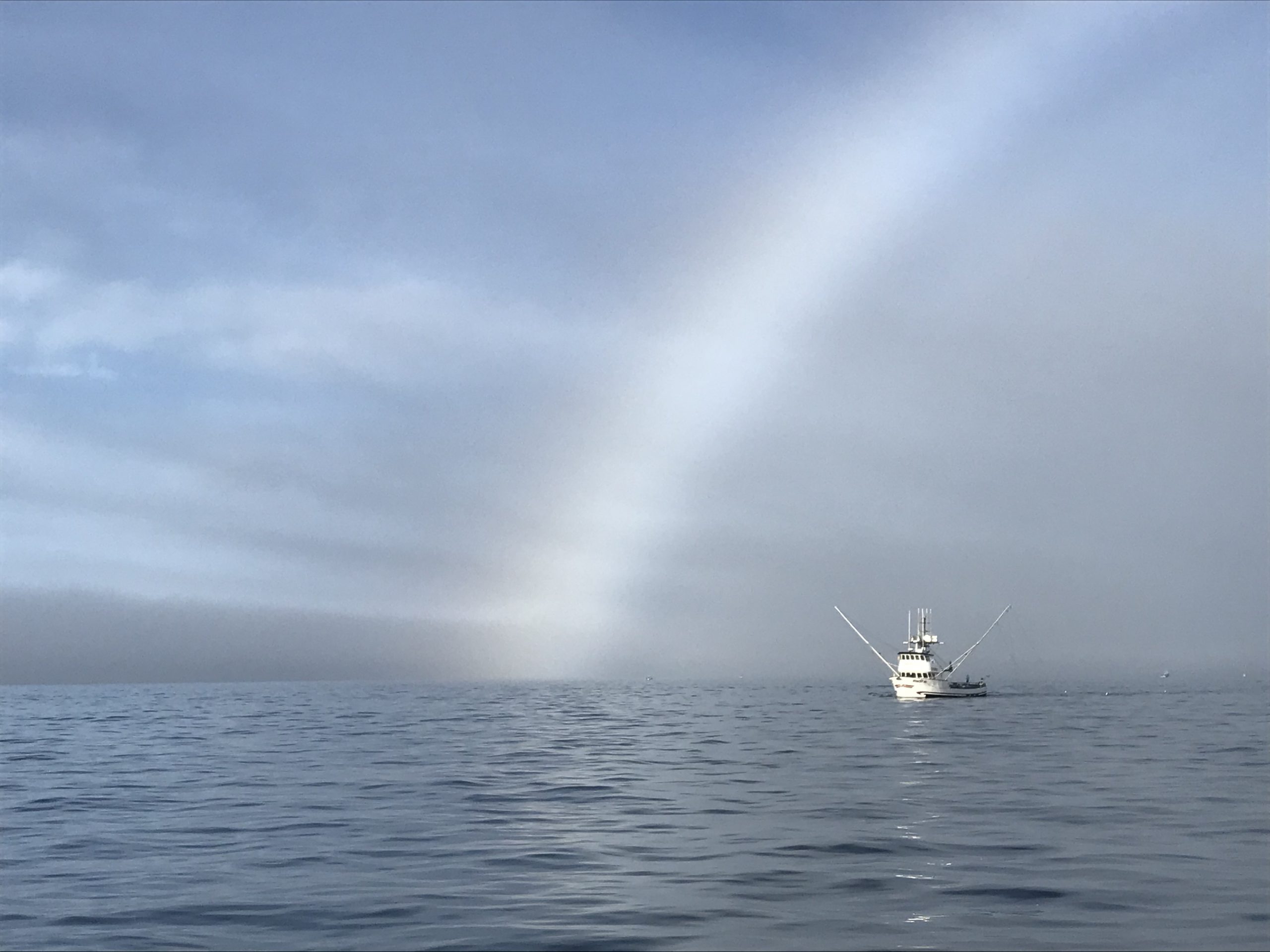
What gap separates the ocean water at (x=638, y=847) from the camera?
2347 cm

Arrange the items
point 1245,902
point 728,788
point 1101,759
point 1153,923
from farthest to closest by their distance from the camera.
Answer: point 1101,759 < point 728,788 < point 1245,902 < point 1153,923

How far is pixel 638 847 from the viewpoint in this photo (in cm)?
3397

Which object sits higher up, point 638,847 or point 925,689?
point 925,689

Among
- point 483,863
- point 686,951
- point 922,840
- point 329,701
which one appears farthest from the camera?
point 329,701

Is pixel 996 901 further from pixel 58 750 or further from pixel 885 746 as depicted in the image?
pixel 58 750

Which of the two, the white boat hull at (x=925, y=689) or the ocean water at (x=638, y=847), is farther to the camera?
the white boat hull at (x=925, y=689)

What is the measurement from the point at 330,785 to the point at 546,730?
4860 centimetres

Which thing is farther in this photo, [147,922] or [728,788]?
[728,788]

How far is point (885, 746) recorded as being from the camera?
7888 centimetres

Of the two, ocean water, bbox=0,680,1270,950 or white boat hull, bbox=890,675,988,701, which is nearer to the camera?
ocean water, bbox=0,680,1270,950

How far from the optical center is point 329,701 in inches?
7790

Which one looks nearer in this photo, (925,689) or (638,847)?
(638,847)

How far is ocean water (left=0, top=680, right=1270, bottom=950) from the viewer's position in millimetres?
23469

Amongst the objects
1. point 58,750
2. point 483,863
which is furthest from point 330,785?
point 58,750
